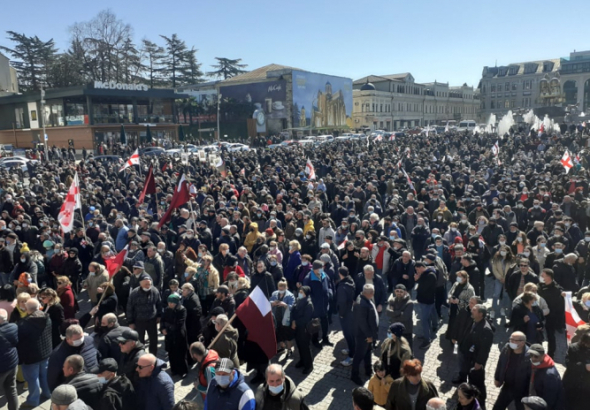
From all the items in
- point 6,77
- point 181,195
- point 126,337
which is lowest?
point 126,337

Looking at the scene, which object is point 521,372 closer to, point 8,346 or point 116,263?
point 8,346

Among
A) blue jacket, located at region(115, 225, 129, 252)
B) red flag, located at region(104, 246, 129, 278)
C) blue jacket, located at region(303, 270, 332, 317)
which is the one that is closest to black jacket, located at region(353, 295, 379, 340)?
blue jacket, located at region(303, 270, 332, 317)

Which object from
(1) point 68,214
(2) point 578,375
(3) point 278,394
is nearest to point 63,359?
(3) point 278,394

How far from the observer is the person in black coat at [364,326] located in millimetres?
6500

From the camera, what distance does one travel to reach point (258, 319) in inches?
220

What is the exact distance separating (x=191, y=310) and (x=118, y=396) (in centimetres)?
245

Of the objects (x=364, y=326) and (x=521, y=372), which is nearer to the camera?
(x=521, y=372)

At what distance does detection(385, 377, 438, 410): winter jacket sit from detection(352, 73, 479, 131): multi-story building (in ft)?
230

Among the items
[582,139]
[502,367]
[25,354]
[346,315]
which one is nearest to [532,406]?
[502,367]

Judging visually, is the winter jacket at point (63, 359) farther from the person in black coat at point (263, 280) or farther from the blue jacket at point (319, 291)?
the blue jacket at point (319, 291)

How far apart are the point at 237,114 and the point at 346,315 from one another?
2179 inches

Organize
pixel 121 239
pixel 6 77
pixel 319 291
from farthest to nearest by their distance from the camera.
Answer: pixel 6 77
pixel 121 239
pixel 319 291

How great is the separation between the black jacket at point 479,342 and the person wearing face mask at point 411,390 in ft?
4.57

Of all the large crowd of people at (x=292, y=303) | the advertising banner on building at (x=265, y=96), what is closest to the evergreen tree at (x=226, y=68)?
the advertising banner on building at (x=265, y=96)
